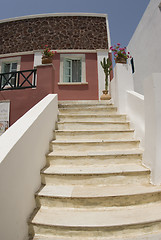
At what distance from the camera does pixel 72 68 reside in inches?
293

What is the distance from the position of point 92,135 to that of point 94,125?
1.24 ft

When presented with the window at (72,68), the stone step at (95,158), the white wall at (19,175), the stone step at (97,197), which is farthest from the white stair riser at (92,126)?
the window at (72,68)

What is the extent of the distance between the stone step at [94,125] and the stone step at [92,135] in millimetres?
290

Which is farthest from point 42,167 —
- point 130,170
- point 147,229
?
point 147,229

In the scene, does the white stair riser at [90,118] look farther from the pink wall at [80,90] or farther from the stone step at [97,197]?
the pink wall at [80,90]

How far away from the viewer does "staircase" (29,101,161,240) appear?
59.6 inches

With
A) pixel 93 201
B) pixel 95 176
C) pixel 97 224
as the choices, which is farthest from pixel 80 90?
pixel 97 224

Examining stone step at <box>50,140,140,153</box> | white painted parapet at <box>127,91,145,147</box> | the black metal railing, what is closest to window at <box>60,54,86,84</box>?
the black metal railing

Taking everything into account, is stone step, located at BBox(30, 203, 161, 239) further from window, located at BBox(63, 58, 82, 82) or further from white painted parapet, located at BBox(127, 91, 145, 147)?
window, located at BBox(63, 58, 82, 82)

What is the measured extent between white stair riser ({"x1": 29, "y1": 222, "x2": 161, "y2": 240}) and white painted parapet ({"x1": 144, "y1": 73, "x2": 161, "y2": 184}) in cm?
75

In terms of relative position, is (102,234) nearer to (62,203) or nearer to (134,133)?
(62,203)

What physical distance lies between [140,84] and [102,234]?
8248mm

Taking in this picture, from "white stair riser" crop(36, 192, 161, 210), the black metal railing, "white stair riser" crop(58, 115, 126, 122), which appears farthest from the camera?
the black metal railing

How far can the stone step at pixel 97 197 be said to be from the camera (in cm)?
175
